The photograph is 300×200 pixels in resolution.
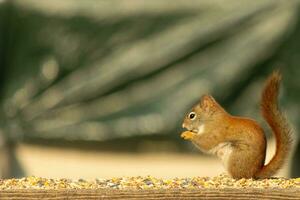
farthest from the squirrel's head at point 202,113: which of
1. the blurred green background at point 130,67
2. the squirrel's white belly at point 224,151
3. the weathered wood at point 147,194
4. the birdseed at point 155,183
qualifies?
the weathered wood at point 147,194

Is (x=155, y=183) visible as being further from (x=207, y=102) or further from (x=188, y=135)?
(x=207, y=102)

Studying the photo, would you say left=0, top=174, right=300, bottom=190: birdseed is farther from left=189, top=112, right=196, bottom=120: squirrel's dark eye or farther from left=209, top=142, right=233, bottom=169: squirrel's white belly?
left=189, top=112, right=196, bottom=120: squirrel's dark eye

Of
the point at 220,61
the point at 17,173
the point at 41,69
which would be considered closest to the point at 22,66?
the point at 41,69

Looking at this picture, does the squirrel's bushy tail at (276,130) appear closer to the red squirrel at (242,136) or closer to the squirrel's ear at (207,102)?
the red squirrel at (242,136)

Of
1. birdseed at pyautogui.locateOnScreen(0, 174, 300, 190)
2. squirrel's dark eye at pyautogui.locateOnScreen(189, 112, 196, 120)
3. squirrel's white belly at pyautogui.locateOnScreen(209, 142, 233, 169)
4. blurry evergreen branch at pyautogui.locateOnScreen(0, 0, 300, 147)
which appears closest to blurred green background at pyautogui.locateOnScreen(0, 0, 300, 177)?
blurry evergreen branch at pyautogui.locateOnScreen(0, 0, 300, 147)

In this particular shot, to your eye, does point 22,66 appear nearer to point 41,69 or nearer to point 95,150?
point 41,69
